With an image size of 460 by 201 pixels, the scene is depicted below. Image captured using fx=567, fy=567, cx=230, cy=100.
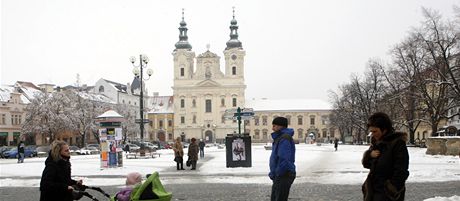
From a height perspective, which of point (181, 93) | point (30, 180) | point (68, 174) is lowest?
point (30, 180)

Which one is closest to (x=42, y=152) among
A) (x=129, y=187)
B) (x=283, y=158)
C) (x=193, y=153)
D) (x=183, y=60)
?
(x=193, y=153)

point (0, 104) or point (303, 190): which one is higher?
point (0, 104)

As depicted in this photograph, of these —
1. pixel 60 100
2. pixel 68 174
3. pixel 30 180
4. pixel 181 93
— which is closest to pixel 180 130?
pixel 181 93

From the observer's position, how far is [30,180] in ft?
68.5

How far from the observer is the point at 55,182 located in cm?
702

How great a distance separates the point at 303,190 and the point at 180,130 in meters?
116

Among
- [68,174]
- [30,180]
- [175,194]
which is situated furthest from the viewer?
[30,180]

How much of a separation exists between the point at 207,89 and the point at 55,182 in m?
122

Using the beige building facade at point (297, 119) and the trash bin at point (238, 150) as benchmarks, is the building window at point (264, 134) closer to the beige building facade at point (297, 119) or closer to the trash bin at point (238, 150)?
the beige building facade at point (297, 119)

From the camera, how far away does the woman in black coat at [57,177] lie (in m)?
7.01

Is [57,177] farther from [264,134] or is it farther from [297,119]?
[297,119]

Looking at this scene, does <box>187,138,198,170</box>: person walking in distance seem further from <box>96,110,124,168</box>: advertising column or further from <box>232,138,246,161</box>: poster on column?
<box>96,110,124,168</box>: advertising column

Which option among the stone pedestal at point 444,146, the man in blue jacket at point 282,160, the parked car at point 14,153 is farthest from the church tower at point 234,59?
the man in blue jacket at point 282,160

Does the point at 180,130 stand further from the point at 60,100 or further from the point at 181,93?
the point at 60,100
